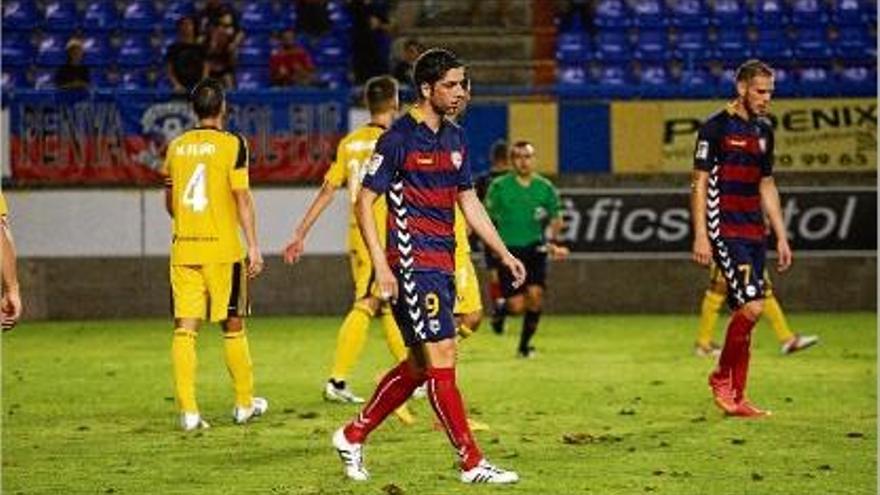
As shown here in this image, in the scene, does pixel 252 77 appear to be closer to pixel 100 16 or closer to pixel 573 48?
pixel 100 16

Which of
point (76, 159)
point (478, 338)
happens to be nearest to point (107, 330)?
point (76, 159)

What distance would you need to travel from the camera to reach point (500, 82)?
987 inches

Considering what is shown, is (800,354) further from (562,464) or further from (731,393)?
(562,464)

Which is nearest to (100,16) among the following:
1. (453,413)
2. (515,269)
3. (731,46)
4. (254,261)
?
(731,46)

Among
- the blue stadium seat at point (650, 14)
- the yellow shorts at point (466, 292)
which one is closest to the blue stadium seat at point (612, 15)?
the blue stadium seat at point (650, 14)

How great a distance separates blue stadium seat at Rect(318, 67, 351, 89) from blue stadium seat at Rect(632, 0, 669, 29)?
148 inches

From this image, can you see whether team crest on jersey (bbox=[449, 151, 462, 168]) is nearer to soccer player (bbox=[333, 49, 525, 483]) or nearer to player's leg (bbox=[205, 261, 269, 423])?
soccer player (bbox=[333, 49, 525, 483])

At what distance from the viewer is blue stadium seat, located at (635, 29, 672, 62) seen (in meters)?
24.8

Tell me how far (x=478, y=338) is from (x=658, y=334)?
1.82 m

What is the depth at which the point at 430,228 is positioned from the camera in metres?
10.1

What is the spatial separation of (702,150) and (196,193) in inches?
125

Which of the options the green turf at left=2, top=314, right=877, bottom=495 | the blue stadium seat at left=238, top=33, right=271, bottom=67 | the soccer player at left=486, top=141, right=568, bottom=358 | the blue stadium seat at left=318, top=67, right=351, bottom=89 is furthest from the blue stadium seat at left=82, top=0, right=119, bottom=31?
the soccer player at left=486, top=141, right=568, bottom=358

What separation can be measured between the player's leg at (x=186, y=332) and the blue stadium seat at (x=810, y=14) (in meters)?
14.3

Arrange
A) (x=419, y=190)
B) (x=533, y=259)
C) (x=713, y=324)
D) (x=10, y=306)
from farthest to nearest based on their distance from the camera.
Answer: (x=533, y=259), (x=713, y=324), (x=419, y=190), (x=10, y=306)
